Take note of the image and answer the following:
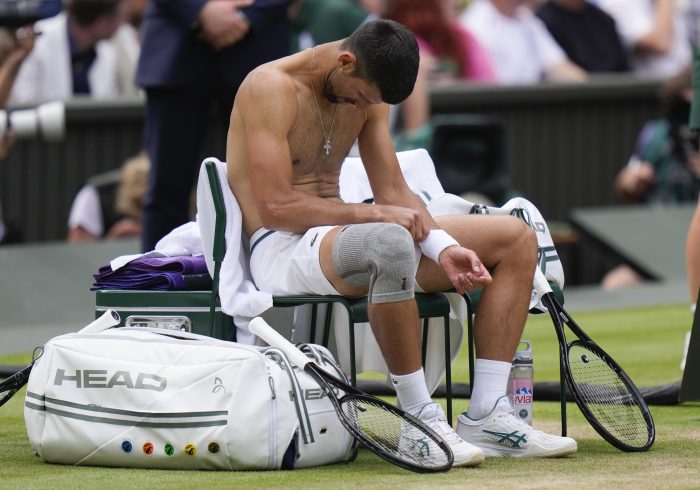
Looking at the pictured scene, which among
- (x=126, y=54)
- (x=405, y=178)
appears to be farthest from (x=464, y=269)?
(x=126, y=54)

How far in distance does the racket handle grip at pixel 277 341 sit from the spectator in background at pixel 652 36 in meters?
9.63

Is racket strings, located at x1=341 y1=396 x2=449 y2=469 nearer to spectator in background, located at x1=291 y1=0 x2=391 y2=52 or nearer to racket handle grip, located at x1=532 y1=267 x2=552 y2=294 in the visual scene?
racket handle grip, located at x1=532 y1=267 x2=552 y2=294

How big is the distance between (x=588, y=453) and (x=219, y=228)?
1392 mm

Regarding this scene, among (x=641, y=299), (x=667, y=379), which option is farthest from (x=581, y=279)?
(x=667, y=379)

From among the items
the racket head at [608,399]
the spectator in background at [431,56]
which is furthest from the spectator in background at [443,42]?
the racket head at [608,399]

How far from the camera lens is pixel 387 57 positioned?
522cm

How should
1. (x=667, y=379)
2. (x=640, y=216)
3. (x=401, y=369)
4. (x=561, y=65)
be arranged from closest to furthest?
(x=401, y=369) → (x=667, y=379) → (x=640, y=216) → (x=561, y=65)

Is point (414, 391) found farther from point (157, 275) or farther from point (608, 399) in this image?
point (157, 275)

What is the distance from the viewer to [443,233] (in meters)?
5.20

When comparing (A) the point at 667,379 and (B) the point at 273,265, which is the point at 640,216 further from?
(B) the point at 273,265

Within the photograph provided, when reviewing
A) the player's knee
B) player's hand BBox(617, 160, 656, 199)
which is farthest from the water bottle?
player's hand BBox(617, 160, 656, 199)

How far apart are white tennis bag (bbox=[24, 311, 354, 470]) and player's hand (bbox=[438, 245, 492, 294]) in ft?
1.52

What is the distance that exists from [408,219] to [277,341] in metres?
0.58

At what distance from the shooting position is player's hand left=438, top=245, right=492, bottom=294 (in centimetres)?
503
